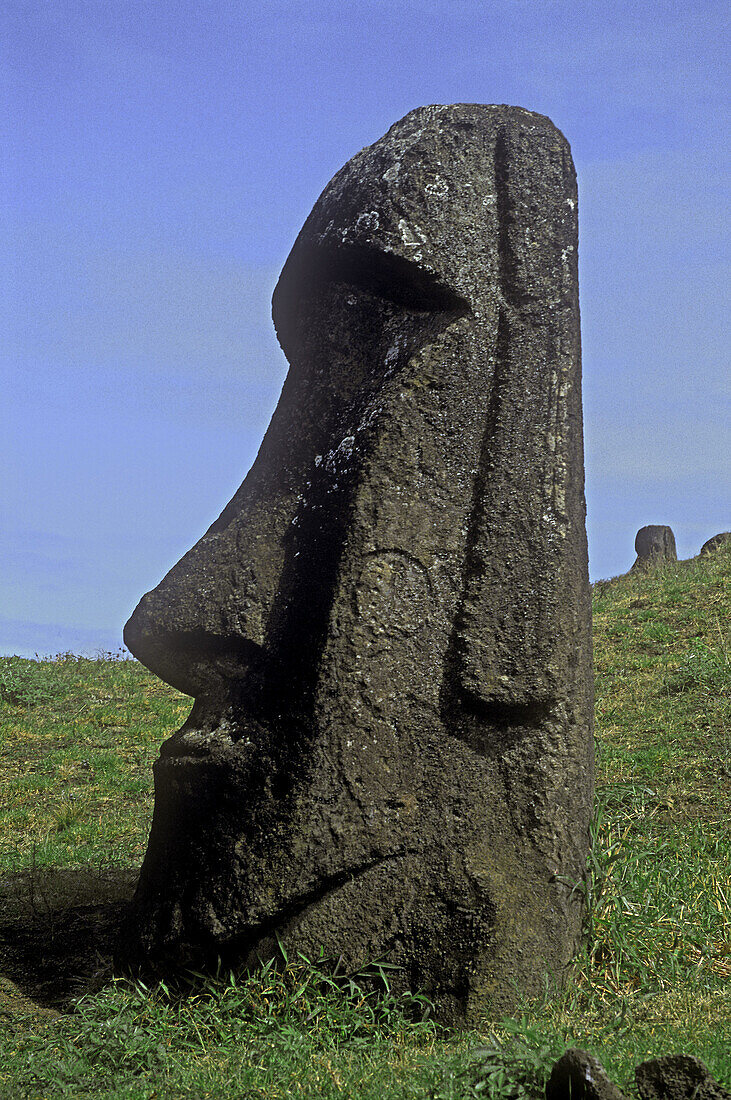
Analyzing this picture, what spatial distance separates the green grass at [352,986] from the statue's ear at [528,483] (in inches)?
37.5

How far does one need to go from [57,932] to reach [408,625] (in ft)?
8.46

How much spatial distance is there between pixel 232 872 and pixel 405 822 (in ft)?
2.22

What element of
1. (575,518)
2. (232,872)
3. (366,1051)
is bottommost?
(366,1051)

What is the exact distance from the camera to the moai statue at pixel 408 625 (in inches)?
152

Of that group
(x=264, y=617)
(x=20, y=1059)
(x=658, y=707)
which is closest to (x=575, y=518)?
(x=264, y=617)

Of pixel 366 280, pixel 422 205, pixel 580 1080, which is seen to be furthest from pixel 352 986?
pixel 422 205

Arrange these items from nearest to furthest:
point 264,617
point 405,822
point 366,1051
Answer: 1. point 366,1051
2. point 405,822
3. point 264,617

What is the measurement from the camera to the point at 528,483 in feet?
13.6

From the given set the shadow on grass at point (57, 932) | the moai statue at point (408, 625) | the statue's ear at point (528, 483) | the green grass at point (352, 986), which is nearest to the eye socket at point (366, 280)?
the moai statue at point (408, 625)

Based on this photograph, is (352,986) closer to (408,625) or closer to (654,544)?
(408,625)

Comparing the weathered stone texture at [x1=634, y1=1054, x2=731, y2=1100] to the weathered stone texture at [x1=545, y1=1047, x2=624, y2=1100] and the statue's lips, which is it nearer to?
the weathered stone texture at [x1=545, y1=1047, x2=624, y2=1100]

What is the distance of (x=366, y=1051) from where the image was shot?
3480mm

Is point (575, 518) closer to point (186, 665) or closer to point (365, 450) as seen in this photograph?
point (365, 450)

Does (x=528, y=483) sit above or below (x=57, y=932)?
above
